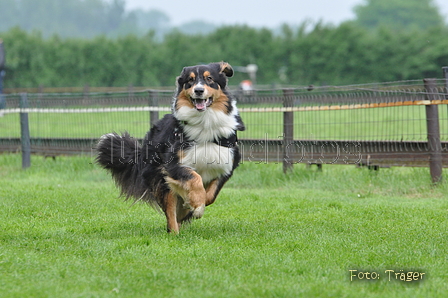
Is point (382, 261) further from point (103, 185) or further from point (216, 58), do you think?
point (216, 58)

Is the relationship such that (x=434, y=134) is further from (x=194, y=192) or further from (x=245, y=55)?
(x=245, y=55)

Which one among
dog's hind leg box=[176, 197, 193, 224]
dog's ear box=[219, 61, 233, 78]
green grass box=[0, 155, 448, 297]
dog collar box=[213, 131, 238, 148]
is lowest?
green grass box=[0, 155, 448, 297]

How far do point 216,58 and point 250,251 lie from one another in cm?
3497

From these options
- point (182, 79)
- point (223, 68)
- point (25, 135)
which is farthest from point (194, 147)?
point (25, 135)

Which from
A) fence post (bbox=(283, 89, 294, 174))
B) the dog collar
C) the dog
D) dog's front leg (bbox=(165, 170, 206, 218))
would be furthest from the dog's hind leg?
fence post (bbox=(283, 89, 294, 174))

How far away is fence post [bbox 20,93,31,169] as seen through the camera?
42.9ft

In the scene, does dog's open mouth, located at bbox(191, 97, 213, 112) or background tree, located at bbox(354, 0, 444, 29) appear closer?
dog's open mouth, located at bbox(191, 97, 213, 112)

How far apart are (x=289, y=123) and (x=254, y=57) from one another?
30.2 meters

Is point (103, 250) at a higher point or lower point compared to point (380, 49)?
lower

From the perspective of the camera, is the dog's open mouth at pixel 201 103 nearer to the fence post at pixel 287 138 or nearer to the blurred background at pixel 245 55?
the fence post at pixel 287 138

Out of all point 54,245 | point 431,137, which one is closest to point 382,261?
point 54,245

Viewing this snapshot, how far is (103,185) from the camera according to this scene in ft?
35.5

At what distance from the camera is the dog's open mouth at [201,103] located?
256 inches

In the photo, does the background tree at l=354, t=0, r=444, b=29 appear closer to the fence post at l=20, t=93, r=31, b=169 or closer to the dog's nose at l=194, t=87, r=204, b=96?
the fence post at l=20, t=93, r=31, b=169
